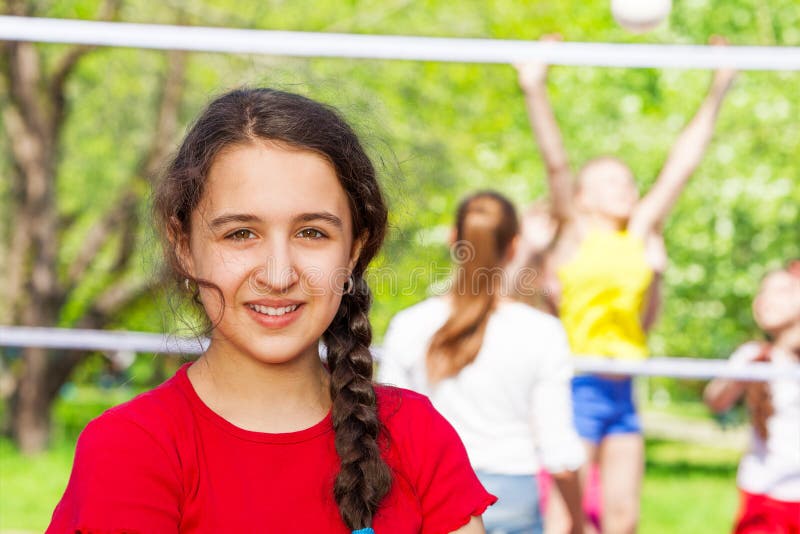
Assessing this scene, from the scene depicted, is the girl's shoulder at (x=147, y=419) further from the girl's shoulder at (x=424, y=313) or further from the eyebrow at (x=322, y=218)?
the girl's shoulder at (x=424, y=313)

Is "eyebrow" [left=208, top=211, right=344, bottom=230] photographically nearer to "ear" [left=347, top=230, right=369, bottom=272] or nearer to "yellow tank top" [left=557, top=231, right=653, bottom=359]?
"ear" [left=347, top=230, right=369, bottom=272]

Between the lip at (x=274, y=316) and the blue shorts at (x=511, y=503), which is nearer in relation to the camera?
the lip at (x=274, y=316)

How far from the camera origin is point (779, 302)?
439cm

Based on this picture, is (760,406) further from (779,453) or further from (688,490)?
(688,490)

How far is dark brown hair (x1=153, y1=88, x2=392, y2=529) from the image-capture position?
140 centimetres

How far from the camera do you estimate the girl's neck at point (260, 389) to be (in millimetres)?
1424

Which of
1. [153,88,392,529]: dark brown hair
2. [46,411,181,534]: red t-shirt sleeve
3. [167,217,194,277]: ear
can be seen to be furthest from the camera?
[167,217,194,277]: ear

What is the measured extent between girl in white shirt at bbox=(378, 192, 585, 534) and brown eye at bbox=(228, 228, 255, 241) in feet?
5.47

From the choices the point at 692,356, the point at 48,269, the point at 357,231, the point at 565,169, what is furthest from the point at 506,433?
the point at 692,356

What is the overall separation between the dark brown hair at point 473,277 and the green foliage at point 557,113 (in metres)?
8.43

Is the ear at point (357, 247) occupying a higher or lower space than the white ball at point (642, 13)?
lower

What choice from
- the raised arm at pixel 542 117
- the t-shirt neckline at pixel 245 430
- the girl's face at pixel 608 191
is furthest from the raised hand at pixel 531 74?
the t-shirt neckline at pixel 245 430

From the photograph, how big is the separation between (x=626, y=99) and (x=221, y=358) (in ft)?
41.1

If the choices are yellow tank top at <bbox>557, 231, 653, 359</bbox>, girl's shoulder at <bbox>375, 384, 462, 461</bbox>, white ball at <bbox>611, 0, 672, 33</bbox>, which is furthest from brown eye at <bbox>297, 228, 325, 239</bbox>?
white ball at <bbox>611, 0, 672, 33</bbox>
